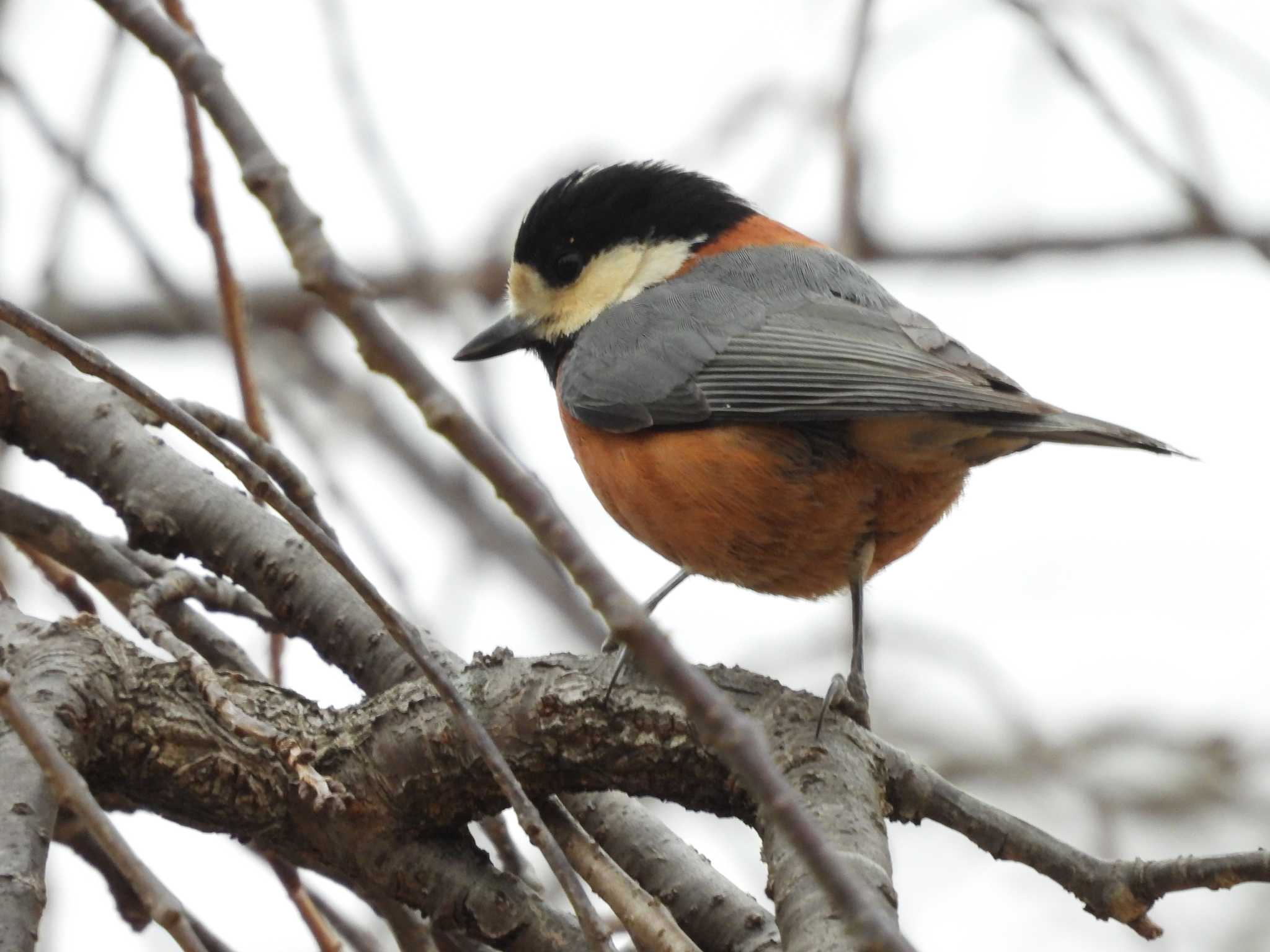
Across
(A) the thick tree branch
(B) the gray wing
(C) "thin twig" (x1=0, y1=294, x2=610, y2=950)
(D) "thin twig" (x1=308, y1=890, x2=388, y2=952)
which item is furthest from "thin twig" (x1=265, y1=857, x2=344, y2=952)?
(B) the gray wing

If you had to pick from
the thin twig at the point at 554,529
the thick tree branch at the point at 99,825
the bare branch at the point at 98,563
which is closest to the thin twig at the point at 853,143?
the bare branch at the point at 98,563

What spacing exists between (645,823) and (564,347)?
1.83m

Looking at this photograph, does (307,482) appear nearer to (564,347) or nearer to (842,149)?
(564,347)

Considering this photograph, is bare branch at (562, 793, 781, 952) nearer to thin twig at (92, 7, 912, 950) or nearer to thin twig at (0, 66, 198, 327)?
thin twig at (92, 7, 912, 950)

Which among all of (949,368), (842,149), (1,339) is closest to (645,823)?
(949,368)

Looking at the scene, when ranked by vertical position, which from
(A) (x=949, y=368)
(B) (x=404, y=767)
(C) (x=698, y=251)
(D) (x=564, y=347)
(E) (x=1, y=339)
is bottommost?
(B) (x=404, y=767)

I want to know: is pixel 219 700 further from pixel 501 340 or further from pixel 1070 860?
pixel 501 340

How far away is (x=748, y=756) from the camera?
3.78ft

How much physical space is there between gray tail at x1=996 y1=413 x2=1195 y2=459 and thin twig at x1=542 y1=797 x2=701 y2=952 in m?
1.27

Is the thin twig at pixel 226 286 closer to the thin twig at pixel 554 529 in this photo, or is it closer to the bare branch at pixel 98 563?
the bare branch at pixel 98 563

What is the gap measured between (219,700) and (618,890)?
0.77 m

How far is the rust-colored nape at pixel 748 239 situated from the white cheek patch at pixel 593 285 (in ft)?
0.16

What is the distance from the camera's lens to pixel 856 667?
3029 mm

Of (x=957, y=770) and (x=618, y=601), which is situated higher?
(x=957, y=770)
